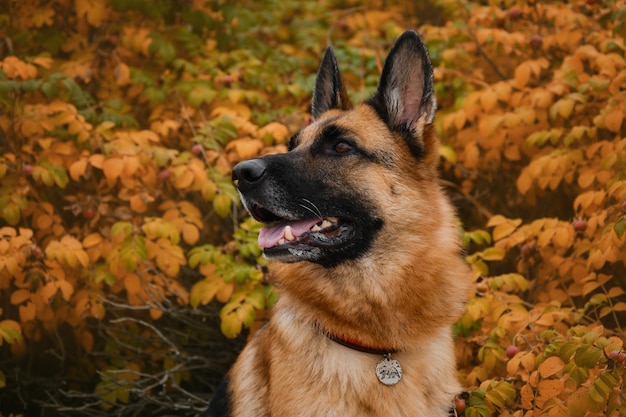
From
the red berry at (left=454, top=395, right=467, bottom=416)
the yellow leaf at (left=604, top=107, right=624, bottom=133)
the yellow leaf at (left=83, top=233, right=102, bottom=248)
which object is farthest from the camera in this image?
the yellow leaf at (left=83, top=233, right=102, bottom=248)

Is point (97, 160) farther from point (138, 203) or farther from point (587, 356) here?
point (587, 356)

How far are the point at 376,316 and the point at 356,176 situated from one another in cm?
65

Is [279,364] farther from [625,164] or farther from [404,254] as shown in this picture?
[625,164]

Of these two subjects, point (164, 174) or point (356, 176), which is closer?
point (356, 176)

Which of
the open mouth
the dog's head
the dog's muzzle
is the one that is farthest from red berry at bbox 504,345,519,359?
the dog's muzzle

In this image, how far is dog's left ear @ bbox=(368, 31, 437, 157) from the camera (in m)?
2.93

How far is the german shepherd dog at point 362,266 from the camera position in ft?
8.93

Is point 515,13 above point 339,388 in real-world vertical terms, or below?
above

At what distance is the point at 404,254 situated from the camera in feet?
9.56

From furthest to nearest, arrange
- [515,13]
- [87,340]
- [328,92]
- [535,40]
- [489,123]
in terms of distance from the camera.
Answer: [515,13]
[535,40]
[87,340]
[489,123]
[328,92]

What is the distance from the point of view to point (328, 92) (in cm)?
Result: 353

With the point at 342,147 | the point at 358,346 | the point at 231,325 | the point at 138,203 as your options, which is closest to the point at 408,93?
the point at 342,147

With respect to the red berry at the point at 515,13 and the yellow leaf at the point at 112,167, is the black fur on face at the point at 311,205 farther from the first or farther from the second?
the red berry at the point at 515,13

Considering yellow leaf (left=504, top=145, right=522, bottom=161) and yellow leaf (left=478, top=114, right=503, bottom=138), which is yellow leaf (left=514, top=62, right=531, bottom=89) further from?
yellow leaf (left=504, top=145, right=522, bottom=161)
